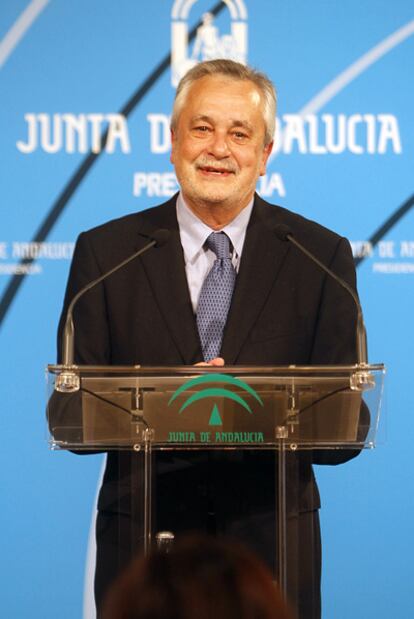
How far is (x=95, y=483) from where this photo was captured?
4.36m

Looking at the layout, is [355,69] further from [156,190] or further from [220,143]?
[220,143]

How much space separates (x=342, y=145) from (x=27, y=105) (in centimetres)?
112

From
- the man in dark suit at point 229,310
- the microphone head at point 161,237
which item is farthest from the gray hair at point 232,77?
the microphone head at point 161,237

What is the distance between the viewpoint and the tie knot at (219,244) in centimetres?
341

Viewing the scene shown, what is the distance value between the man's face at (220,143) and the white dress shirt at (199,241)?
0.12 feet

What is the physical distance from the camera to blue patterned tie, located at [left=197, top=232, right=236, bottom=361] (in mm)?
3221

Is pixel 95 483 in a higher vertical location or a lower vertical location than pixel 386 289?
lower

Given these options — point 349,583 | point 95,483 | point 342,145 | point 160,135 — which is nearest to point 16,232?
point 160,135

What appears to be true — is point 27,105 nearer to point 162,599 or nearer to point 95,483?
point 95,483

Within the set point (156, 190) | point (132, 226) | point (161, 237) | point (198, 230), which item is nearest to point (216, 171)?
point (198, 230)

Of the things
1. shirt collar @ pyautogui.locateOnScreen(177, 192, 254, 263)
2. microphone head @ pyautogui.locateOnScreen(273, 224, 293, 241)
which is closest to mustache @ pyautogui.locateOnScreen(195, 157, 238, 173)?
shirt collar @ pyautogui.locateOnScreen(177, 192, 254, 263)

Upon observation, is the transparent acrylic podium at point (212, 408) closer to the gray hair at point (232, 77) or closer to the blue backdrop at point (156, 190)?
the gray hair at point (232, 77)

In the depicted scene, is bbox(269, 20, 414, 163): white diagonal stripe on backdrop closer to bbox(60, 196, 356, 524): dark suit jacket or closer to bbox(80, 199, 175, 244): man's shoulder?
bbox(80, 199, 175, 244): man's shoulder

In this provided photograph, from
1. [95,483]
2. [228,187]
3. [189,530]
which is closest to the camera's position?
[189,530]
